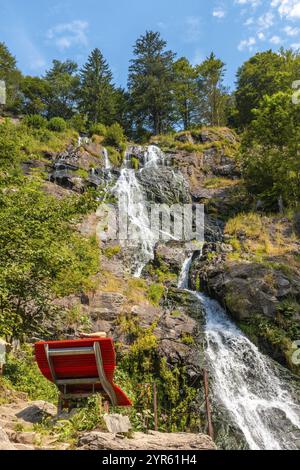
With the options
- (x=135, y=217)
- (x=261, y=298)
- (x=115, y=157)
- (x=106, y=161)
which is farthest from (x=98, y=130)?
(x=261, y=298)

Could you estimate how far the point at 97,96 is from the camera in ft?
128

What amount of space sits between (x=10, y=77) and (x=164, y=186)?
23.1 m

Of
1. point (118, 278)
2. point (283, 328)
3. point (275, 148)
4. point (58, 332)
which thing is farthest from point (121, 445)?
point (275, 148)

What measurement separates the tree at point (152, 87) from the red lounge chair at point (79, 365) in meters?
35.0

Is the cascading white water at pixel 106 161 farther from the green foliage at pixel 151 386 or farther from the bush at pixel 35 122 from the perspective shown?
the green foliage at pixel 151 386

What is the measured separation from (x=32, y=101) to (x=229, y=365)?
1299 inches

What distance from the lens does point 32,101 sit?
38125 mm

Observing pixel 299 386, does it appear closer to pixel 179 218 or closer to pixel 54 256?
pixel 54 256

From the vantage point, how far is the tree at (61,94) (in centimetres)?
3944

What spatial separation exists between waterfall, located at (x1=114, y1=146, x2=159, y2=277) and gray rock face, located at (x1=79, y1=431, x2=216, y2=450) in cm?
1353

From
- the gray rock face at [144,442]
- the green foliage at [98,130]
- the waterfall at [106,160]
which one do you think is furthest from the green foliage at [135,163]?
the gray rock face at [144,442]

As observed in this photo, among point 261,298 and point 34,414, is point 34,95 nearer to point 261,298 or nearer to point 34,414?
point 261,298

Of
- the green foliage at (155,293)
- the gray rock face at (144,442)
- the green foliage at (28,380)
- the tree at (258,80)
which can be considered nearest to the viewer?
the gray rock face at (144,442)

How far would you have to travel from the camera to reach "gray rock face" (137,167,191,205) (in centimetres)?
2509
